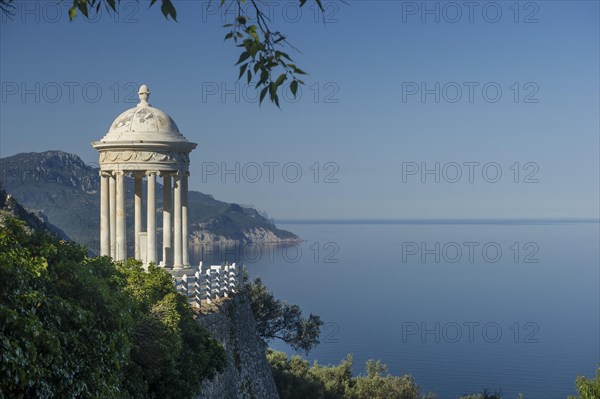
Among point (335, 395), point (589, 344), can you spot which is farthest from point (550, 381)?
point (335, 395)

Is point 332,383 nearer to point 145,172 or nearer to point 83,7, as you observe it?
point 145,172

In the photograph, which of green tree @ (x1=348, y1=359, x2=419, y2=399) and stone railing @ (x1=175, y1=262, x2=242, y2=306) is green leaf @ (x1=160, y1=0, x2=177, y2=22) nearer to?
stone railing @ (x1=175, y1=262, x2=242, y2=306)

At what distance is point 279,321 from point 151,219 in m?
15.7

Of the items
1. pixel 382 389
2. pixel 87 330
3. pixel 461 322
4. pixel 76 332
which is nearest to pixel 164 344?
pixel 87 330

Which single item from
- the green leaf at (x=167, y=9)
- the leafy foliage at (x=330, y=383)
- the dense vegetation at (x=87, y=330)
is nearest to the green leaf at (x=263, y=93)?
the green leaf at (x=167, y=9)

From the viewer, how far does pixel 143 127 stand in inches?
1001

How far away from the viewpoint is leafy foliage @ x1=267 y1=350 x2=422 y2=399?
3253 cm

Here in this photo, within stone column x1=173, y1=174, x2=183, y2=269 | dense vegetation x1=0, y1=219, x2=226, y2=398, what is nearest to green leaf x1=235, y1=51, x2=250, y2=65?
dense vegetation x1=0, y1=219, x2=226, y2=398

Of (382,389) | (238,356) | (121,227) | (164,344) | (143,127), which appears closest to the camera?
(164,344)

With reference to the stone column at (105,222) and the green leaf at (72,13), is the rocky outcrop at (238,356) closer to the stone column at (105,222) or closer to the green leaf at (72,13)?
the stone column at (105,222)

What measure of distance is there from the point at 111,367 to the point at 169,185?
16469mm

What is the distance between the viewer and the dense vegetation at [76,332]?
8.56 m

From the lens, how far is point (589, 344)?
73500 mm

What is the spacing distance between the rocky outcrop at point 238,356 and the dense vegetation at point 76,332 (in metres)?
3.34
